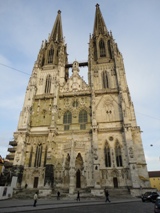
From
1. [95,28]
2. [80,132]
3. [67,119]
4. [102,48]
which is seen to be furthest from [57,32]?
[80,132]

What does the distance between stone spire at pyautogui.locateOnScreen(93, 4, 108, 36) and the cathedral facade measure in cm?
831

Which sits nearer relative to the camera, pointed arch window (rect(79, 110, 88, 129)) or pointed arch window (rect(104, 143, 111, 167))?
pointed arch window (rect(104, 143, 111, 167))

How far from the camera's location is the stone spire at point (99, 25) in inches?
1530

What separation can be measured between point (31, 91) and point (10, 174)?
48.5ft

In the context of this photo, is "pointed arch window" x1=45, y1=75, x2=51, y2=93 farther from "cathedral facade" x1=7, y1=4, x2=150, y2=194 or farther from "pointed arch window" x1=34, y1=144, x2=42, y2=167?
"pointed arch window" x1=34, y1=144, x2=42, y2=167

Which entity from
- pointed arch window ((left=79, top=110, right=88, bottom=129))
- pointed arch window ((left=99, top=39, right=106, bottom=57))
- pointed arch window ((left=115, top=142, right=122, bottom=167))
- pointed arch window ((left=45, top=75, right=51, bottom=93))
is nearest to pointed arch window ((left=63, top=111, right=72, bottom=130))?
pointed arch window ((left=79, top=110, right=88, bottom=129))

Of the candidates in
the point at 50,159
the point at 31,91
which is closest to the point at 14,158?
the point at 50,159

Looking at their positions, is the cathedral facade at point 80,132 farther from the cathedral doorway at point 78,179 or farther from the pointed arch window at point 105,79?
the cathedral doorway at point 78,179

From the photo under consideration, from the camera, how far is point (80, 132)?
958 inches

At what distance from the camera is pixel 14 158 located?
73.3 feet

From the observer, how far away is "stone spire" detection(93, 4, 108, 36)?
38872 millimetres

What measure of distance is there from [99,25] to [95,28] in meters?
1.40

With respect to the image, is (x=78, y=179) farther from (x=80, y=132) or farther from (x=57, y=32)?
(x=57, y=32)

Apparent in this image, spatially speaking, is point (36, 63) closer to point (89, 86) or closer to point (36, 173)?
point (89, 86)
